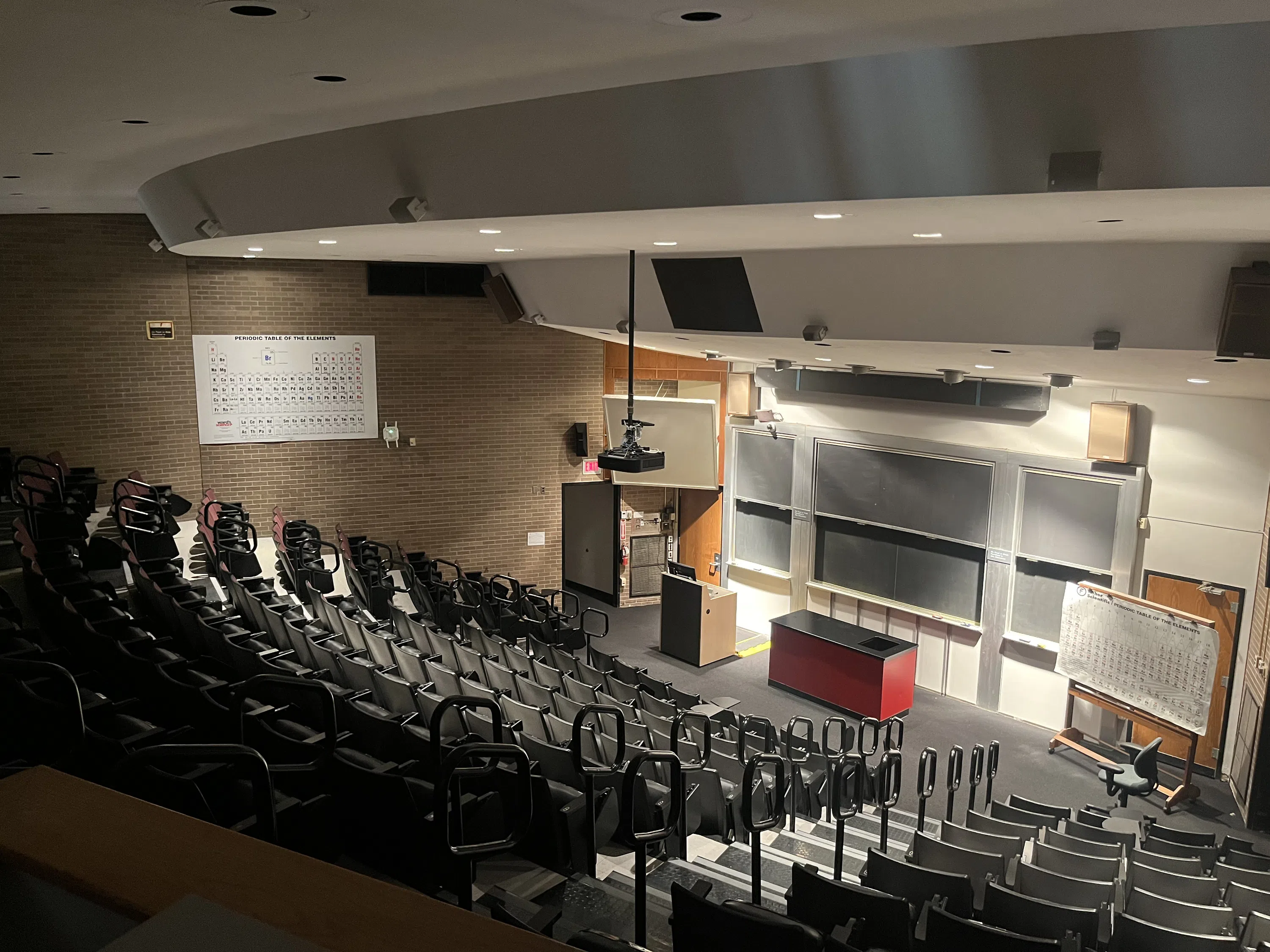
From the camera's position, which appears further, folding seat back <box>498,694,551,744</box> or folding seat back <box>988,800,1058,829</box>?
folding seat back <box>988,800,1058,829</box>

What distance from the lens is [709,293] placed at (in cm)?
794

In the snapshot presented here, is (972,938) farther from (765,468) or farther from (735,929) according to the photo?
(765,468)

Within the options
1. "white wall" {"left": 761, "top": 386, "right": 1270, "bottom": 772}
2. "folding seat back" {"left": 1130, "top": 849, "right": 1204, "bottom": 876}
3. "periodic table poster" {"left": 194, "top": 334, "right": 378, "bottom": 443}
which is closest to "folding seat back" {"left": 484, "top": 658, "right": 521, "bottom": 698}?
"folding seat back" {"left": 1130, "top": 849, "right": 1204, "bottom": 876}

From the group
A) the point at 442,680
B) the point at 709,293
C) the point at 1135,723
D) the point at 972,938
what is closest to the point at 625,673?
the point at 442,680

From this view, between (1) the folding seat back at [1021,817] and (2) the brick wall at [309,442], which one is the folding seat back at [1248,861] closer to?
(1) the folding seat back at [1021,817]

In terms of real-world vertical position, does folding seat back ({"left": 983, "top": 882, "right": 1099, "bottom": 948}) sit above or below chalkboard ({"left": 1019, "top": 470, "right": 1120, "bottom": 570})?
below

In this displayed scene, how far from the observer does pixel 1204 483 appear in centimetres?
905

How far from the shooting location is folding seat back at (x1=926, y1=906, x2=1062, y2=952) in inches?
145

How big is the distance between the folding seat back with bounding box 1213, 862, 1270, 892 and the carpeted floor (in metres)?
2.47

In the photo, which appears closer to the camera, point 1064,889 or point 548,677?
point 1064,889

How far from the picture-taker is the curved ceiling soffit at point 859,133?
263 cm

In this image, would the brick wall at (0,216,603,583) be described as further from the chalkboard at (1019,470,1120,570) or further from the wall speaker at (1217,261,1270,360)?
the wall speaker at (1217,261,1270,360)

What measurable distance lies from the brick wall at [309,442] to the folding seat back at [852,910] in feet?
31.4

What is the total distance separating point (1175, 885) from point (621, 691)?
4.39 meters
